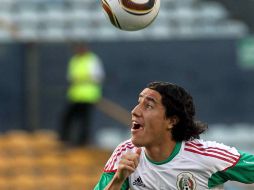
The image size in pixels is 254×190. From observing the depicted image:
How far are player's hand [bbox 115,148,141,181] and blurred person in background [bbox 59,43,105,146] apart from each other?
302 inches

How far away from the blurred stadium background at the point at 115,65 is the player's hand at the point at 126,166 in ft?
25.9

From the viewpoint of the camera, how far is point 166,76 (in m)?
14.1

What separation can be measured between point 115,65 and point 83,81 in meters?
1.44

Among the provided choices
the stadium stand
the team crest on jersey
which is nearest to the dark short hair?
the team crest on jersey

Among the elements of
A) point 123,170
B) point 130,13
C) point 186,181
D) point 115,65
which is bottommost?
point 186,181

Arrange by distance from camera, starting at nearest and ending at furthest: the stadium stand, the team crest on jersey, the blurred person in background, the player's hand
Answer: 1. the player's hand
2. the team crest on jersey
3. the blurred person in background
4. the stadium stand

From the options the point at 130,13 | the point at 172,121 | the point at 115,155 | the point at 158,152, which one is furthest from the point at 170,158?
the point at 130,13

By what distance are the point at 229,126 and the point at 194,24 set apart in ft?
6.10

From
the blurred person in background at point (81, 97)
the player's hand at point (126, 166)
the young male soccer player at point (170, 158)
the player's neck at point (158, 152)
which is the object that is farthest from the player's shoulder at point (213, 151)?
the blurred person in background at point (81, 97)

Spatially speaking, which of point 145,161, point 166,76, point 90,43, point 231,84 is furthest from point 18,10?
point 145,161

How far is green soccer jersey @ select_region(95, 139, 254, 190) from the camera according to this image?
197 inches

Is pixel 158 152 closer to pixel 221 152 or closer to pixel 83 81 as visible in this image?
pixel 221 152

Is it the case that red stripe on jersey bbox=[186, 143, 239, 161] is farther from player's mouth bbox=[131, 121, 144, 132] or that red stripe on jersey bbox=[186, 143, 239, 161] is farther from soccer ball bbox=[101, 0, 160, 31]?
soccer ball bbox=[101, 0, 160, 31]

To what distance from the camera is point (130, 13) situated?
219 inches
